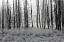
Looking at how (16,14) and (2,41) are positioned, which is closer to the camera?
(2,41)

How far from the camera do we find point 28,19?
6.38 m

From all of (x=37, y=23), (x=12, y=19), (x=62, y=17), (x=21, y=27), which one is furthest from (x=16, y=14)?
(x=62, y=17)

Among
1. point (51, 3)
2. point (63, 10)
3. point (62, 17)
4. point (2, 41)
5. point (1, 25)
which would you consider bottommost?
point (2, 41)

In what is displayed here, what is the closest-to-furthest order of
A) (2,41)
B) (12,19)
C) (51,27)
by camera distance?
(2,41) < (51,27) < (12,19)

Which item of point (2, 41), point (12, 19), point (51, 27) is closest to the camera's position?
point (2, 41)

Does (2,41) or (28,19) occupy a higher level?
(28,19)

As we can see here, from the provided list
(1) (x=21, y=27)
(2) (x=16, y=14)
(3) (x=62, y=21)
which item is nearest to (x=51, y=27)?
(3) (x=62, y=21)

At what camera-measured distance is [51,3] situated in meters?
6.35

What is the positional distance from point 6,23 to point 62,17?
3.11 meters

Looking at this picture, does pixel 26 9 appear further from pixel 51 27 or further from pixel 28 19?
pixel 51 27

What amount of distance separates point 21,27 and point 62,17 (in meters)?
2.28

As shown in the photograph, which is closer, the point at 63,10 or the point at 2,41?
the point at 2,41

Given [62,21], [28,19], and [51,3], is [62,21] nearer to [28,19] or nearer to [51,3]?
[51,3]

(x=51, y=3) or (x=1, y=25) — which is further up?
(x=51, y=3)
